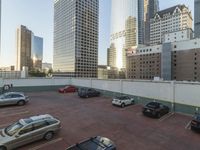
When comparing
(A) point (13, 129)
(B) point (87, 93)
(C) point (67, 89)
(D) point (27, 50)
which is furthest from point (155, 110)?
(D) point (27, 50)

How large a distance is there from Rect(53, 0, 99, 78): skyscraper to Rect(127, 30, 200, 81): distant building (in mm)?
50087

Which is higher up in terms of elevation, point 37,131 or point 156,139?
point 37,131

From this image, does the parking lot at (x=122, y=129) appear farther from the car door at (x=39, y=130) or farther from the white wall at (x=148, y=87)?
the white wall at (x=148, y=87)

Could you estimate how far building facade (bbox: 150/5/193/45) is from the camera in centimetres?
14515

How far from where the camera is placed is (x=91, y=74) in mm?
153375

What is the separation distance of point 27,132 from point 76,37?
14288 cm

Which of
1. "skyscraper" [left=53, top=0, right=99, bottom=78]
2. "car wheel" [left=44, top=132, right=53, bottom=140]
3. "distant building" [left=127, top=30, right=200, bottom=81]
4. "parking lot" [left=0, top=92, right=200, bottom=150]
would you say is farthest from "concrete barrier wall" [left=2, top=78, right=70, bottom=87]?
"skyscraper" [left=53, top=0, right=99, bottom=78]

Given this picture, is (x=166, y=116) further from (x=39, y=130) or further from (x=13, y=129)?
(x=13, y=129)

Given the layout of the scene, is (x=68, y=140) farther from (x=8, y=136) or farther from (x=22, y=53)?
(x=22, y=53)

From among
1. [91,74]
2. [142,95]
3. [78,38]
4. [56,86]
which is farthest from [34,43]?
[142,95]

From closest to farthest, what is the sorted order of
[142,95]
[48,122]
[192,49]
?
[48,122]
[142,95]
[192,49]

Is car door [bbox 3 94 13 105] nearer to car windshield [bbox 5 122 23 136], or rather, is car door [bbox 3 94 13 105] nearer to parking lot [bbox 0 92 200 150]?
parking lot [bbox 0 92 200 150]

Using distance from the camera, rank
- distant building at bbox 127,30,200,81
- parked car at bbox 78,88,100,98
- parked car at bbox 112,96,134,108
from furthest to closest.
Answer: distant building at bbox 127,30,200,81 → parked car at bbox 78,88,100,98 → parked car at bbox 112,96,134,108

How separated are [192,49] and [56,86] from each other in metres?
74.8
